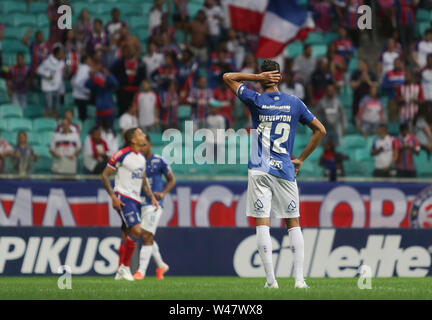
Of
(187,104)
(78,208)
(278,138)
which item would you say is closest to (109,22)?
(187,104)

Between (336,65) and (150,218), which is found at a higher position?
(336,65)

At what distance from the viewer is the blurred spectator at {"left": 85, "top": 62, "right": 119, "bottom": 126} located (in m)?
19.8

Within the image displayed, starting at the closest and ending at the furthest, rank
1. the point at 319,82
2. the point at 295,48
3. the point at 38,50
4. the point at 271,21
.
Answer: the point at 319,82 → the point at 38,50 → the point at 271,21 → the point at 295,48

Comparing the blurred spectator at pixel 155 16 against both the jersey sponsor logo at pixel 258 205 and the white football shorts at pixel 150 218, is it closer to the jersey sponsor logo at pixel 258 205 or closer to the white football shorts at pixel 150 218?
the white football shorts at pixel 150 218

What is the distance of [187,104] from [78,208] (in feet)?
11.7

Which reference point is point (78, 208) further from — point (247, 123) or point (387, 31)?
point (387, 31)

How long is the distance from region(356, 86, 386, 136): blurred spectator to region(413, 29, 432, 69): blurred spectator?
5.35ft

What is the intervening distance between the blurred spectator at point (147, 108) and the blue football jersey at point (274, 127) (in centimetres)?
972

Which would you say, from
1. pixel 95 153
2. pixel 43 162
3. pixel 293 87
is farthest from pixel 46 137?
pixel 293 87

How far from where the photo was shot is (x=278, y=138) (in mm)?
10086

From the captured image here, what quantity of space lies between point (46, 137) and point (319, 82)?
5.73 metres

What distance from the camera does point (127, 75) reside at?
20328 millimetres

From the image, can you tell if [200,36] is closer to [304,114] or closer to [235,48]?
[235,48]

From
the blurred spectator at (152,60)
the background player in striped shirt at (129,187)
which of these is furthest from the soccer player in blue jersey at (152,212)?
the blurred spectator at (152,60)
